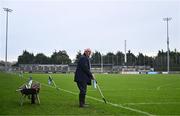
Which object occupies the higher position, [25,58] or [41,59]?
[25,58]

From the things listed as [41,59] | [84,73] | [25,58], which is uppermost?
[25,58]

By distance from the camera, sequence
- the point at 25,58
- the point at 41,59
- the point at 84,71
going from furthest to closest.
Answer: the point at 25,58, the point at 41,59, the point at 84,71

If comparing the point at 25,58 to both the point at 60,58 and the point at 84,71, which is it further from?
the point at 84,71

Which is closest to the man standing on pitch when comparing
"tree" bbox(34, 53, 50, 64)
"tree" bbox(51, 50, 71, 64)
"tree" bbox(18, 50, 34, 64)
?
"tree" bbox(34, 53, 50, 64)

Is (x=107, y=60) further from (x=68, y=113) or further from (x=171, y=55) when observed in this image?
(x=68, y=113)

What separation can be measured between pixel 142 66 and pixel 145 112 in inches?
5857

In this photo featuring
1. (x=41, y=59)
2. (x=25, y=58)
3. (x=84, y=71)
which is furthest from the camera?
(x=25, y=58)

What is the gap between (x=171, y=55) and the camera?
171875 millimetres

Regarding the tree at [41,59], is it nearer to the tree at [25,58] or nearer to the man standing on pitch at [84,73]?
the tree at [25,58]

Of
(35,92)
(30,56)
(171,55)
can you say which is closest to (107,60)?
(171,55)

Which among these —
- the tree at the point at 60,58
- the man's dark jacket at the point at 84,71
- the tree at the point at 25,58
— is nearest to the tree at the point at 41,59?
the tree at the point at 25,58

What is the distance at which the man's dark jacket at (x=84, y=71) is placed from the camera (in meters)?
14.7

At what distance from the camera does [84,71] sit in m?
14.7

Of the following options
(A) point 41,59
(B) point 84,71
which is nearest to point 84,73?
(B) point 84,71
